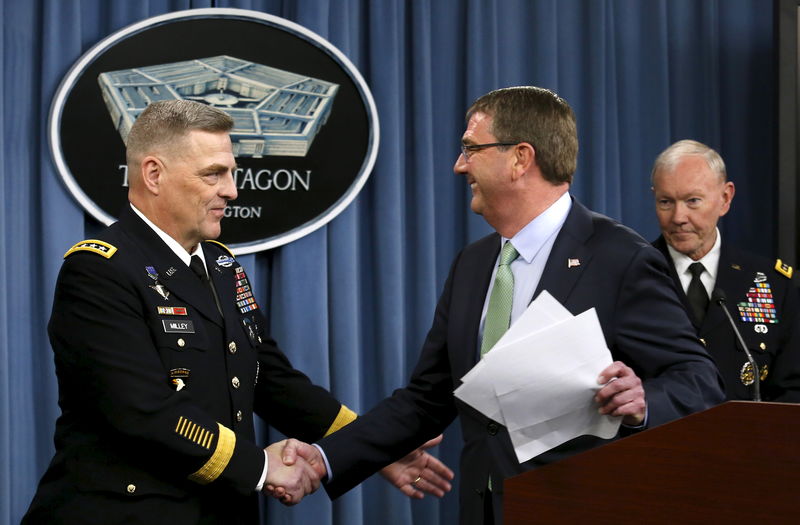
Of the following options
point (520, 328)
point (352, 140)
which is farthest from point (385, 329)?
point (520, 328)

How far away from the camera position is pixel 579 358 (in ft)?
5.25

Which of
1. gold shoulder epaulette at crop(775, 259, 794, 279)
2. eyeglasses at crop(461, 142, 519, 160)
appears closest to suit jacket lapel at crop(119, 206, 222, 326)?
eyeglasses at crop(461, 142, 519, 160)

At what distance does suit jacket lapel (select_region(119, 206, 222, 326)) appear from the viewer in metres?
2.30

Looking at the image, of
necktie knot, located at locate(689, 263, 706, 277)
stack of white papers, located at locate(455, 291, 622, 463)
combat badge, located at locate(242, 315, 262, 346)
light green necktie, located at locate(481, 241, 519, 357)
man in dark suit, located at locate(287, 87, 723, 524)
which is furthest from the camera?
necktie knot, located at locate(689, 263, 706, 277)

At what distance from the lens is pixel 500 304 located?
2113 mm

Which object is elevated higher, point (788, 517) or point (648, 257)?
point (648, 257)

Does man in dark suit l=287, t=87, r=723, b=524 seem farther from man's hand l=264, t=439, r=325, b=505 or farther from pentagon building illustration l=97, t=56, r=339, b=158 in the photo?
pentagon building illustration l=97, t=56, r=339, b=158

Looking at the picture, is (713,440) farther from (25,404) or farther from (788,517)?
(25,404)

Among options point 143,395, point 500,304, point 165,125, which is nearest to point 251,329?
point 143,395

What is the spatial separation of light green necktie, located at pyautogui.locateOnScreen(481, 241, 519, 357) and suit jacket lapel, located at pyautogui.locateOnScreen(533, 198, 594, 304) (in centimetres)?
7

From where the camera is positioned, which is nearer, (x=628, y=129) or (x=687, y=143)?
(x=687, y=143)

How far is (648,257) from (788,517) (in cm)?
80

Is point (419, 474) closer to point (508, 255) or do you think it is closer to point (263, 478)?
point (263, 478)

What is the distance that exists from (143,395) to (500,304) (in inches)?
31.6
